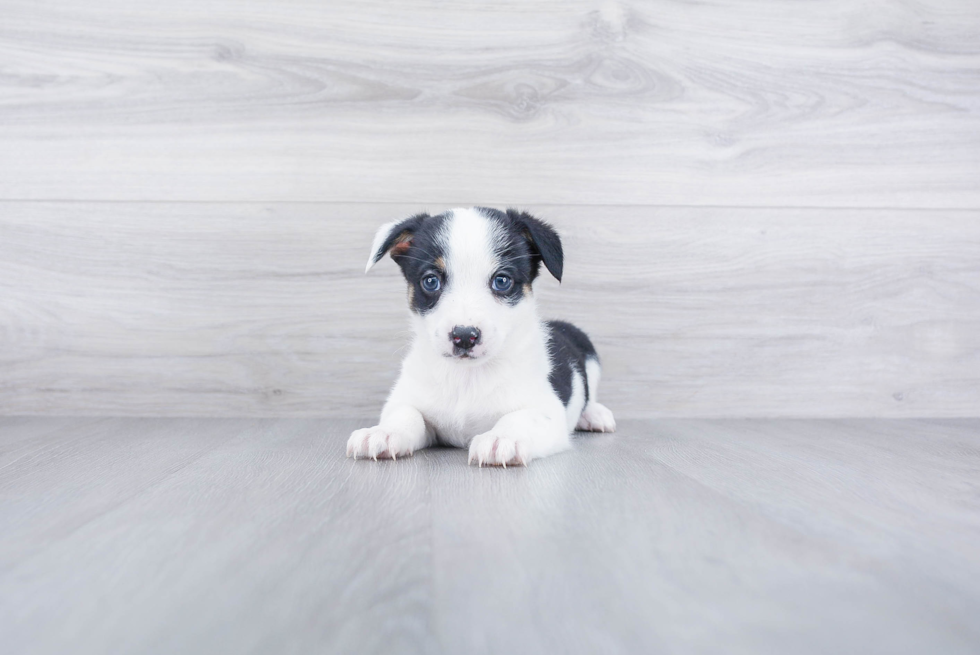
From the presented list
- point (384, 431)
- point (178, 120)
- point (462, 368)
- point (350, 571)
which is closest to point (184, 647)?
point (350, 571)

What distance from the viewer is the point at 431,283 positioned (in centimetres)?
178

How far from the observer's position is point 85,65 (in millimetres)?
2445

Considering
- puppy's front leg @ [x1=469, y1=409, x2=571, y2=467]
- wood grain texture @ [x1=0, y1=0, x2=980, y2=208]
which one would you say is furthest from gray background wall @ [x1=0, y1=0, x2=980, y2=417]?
puppy's front leg @ [x1=469, y1=409, x2=571, y2=467]

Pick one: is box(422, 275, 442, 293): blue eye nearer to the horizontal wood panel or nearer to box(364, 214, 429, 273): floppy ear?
box(364, 214, 429, 273): floppy ear

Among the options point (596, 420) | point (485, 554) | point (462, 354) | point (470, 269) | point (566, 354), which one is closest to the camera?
point (485, 554)

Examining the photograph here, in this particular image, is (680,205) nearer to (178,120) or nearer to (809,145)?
(809,145)

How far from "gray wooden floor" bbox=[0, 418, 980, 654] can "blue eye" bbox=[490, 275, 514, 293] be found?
46cm

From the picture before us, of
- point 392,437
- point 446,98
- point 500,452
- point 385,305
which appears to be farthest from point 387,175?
point 500,452

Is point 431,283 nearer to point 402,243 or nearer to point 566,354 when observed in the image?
point 402,243

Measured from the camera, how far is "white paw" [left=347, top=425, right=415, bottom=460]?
5.32 feet

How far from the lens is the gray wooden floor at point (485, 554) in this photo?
2.34 feet

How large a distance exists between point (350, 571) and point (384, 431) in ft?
2.59

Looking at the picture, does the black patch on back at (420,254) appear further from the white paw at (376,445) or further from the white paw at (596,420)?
the white paw at (596,420)

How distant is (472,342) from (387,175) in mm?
1067
